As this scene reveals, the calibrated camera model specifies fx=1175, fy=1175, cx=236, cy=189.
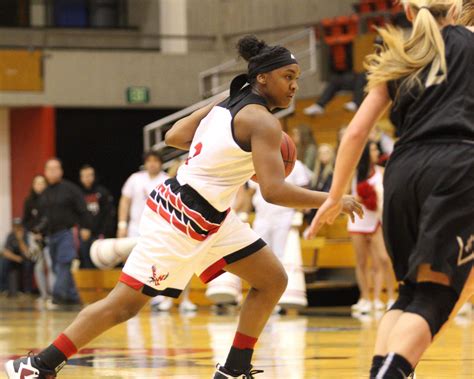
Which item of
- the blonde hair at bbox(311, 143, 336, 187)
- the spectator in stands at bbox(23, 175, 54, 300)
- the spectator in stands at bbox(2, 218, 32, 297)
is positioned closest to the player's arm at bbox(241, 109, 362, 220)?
the blonde hair at bbox(311, 143, 336, 187)

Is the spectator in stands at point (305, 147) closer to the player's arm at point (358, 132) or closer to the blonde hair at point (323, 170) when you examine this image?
the blonde hair at point (323, 170)

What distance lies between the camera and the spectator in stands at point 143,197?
14.0 metres

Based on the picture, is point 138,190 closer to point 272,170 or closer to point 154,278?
point 154,278

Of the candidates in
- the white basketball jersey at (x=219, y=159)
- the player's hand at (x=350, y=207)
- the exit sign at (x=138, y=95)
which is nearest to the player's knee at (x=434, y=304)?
the player's hand at (x=350, y=207)

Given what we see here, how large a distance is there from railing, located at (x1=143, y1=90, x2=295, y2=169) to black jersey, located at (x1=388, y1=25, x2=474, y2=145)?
1506 centimetres

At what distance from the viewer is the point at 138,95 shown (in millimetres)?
21562

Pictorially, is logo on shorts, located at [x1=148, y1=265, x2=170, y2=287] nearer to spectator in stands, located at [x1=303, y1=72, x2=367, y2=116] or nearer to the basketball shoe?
the basketball shoe

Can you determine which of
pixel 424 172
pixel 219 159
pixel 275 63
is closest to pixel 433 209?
pixel 424 172

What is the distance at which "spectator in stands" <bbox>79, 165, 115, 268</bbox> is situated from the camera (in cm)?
1697

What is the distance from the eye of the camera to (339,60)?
18.9 meters

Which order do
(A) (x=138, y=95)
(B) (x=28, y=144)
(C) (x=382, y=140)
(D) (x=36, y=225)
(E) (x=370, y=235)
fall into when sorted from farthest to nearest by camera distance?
1. (B) (x=28, y=144)
2. (A) (x=138, y=95)
3. (D) (x=36, y=225)
4. (C) (x=382, y=140)
5. (E) (x=370, y=235)

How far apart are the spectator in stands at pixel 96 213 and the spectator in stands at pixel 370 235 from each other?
5371mm

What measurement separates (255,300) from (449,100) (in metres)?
1.97

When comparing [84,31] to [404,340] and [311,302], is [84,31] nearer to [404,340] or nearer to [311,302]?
[311,302]
